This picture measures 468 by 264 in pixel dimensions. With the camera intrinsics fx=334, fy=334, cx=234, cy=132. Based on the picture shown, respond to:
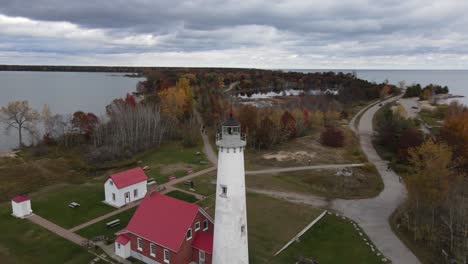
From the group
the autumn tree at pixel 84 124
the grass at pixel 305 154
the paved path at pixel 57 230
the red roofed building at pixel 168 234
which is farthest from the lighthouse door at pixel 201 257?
the autumn tree at pixel 84 124

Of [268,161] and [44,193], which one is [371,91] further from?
[44,193]

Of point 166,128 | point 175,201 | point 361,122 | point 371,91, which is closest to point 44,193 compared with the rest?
point 175,201

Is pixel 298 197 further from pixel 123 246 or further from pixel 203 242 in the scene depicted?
pixel 123 246

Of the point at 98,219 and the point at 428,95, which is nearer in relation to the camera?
the point at 98,219

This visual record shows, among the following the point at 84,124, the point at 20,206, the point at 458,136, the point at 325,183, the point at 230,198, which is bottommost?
the point at 20,206

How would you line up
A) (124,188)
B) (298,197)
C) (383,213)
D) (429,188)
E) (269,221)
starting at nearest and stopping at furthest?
(429,188) < (269,221) < (383,213) < (124,188) < (298,197)

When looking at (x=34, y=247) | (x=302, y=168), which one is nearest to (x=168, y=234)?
(x=34, y=247)

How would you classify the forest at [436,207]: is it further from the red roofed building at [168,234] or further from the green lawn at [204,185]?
the green lawn at [204,185]

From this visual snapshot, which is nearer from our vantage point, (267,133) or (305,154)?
(305,154)
